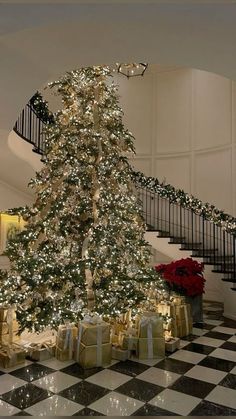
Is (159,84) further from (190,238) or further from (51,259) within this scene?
(51,259)

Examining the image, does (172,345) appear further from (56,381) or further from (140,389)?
(56,381)

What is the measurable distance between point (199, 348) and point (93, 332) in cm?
152

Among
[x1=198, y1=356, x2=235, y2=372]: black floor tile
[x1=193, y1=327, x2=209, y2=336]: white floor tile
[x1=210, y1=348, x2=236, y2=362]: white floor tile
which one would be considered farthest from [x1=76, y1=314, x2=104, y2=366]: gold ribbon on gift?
[x1=193, y1=327, x2=209, y2=336]: white floor tile

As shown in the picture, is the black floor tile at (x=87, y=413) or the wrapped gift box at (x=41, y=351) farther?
the wrapped gift box at (x=41, y=351)

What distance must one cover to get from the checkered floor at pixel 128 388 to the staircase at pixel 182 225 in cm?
259

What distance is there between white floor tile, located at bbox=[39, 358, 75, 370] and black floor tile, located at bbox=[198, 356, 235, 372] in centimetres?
143

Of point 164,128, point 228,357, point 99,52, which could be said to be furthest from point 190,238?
point 99,52

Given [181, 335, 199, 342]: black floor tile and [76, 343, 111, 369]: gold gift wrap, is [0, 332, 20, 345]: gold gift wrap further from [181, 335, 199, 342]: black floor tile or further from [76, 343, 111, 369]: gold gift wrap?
[181, 335, 199, 342]: black floor tile

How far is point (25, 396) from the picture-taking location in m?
2.79

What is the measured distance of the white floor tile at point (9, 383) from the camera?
2.93 meters

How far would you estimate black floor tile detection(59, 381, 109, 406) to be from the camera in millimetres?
2742

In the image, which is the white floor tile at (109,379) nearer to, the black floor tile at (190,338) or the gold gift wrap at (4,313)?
the gold gift wrap at (4,313)

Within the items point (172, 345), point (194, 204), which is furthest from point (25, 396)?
point (194, 204)

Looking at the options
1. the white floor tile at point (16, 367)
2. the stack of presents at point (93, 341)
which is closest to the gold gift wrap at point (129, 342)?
the stack of presents at point (93, 341)
